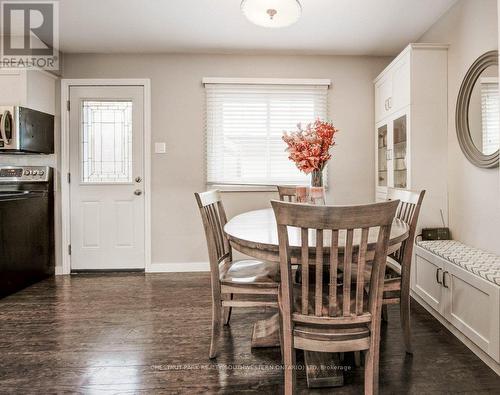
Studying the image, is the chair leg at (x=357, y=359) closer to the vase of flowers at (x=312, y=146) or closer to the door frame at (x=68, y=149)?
the vase of flowers at (x=312, y=146)

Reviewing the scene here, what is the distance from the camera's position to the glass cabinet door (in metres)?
2.90

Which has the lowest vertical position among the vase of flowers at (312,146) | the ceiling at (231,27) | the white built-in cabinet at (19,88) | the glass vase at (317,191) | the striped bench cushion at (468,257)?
the striped bench cushion at (468,257)

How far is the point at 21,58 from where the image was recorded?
10.4ft

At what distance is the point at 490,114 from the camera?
222 cm

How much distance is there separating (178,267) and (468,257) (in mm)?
2759

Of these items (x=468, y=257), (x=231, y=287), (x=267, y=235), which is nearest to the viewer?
(x=267, y=235)

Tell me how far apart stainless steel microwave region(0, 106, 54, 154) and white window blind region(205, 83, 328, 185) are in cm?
171

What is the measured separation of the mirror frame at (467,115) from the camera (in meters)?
2.21

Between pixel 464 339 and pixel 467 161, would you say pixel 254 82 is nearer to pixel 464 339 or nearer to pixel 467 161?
pixel 467 161

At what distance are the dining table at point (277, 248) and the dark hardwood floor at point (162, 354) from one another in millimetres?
63

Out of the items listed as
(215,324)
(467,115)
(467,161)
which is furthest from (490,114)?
(215,324)

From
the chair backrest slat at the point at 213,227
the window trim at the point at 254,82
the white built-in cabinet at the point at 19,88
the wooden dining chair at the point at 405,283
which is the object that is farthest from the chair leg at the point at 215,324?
the white built-in cabinet at the point at 19,88

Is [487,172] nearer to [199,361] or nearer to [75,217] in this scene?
[199,361]

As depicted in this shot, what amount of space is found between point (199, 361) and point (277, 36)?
9.67ft
